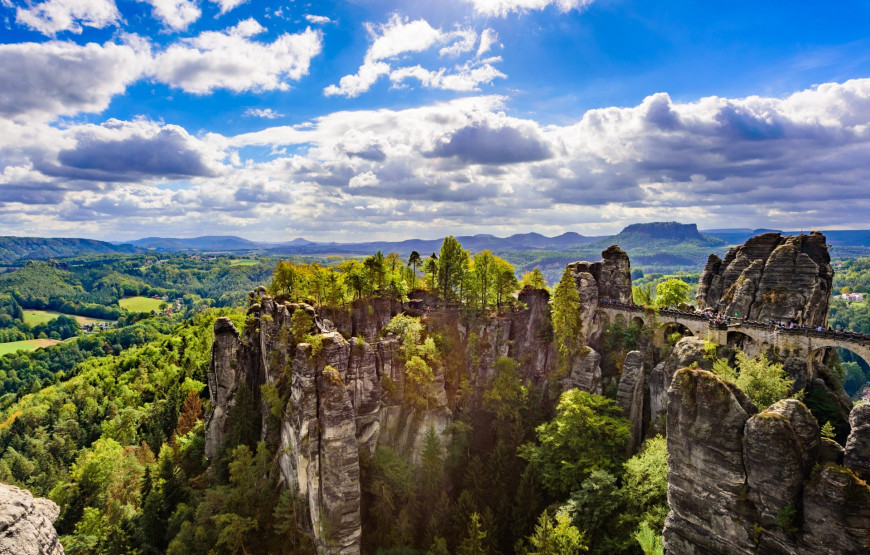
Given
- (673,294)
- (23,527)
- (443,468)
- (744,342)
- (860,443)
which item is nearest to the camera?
(23,527)

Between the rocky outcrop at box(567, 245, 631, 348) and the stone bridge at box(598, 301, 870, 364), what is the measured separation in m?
2.20

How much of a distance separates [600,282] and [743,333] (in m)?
18.9

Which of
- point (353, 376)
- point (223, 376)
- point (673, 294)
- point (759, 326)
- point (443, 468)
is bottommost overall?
point (443, 468)

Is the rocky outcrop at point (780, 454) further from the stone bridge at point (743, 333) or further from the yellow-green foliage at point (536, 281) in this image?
the yellow-green foliage at point (536, 281)

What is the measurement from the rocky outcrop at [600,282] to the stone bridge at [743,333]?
2202 millimetres

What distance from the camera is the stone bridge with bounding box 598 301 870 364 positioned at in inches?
1517

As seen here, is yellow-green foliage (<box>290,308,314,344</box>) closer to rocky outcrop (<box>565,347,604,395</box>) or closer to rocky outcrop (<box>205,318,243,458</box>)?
rocky outcrop (<box>205,318,243,458</box>)

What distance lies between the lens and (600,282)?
6097cm

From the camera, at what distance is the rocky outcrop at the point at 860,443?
20.3 m

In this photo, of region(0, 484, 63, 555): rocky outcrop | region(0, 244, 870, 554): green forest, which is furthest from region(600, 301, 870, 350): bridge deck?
region(0, 484, 63, 555): rocky outcrop

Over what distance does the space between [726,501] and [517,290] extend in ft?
142

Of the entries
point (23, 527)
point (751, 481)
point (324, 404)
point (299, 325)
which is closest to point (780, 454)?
point (751, 481)

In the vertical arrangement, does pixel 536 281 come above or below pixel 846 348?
above

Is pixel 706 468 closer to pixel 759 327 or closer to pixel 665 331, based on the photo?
pixel 759 327
